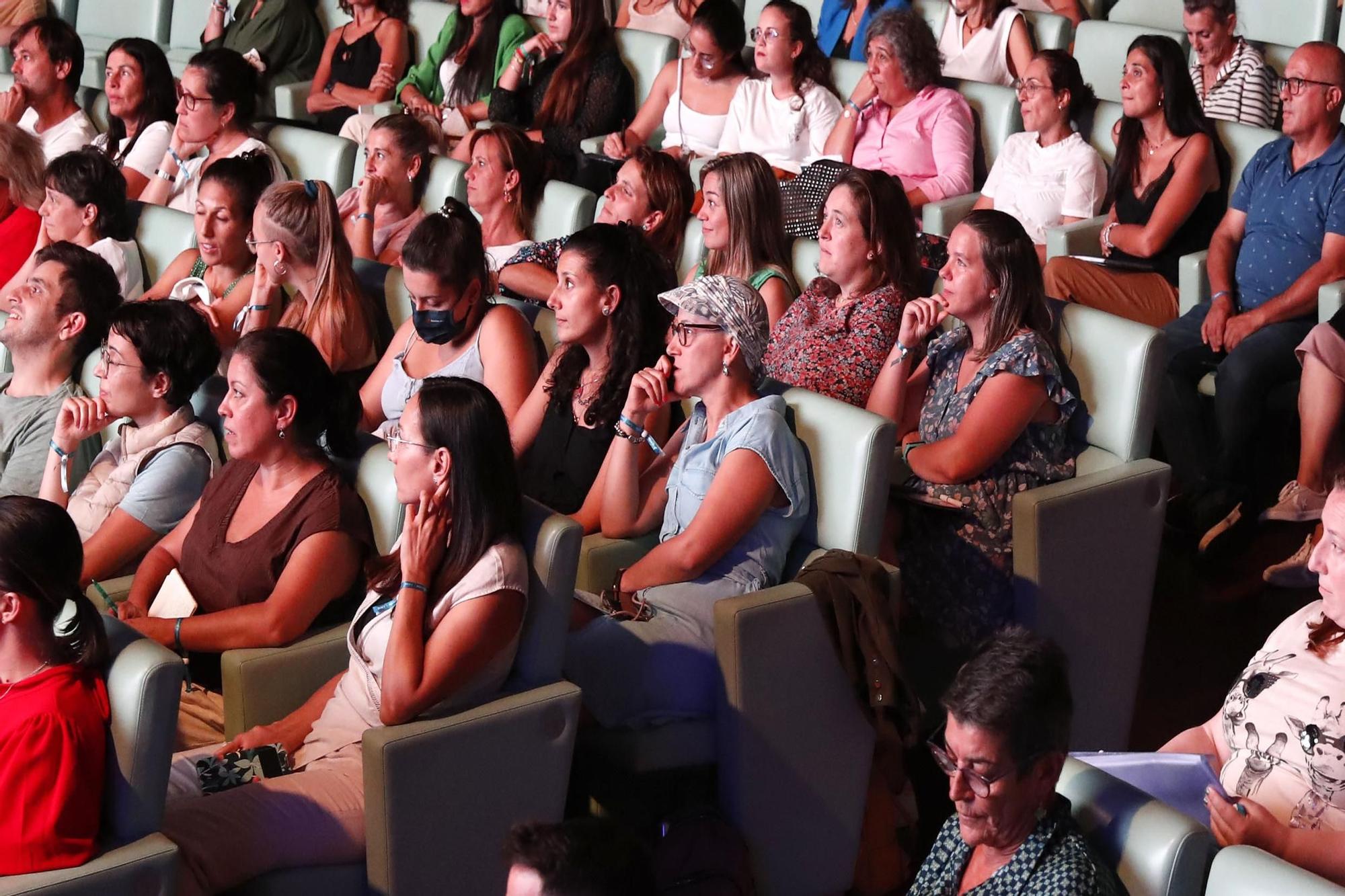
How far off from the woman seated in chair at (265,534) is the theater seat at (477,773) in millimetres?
394

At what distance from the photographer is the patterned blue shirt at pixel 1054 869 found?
1.87 metres

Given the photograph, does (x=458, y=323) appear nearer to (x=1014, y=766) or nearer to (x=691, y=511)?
(x=691, y=511)

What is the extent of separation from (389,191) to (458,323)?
1.26 m

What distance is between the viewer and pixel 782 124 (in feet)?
16.9

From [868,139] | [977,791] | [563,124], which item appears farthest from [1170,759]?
[563,124]

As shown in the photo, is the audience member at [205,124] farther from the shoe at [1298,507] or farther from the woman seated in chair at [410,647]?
the shoe at [1298,507]

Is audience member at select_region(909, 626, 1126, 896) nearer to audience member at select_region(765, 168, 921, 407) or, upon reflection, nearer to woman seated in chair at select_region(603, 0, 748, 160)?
audience member at select_region(765, 168, 921, 407)

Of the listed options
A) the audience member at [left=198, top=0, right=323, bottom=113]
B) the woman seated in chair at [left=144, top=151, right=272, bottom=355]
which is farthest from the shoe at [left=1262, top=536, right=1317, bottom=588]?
the audience member at [left=198, top=0, right=323, bottom=113]

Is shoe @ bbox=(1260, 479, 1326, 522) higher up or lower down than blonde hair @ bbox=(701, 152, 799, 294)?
lower down

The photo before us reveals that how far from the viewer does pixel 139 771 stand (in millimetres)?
2152

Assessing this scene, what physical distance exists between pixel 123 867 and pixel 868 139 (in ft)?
11.6

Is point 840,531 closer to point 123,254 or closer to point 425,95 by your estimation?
point 123,254

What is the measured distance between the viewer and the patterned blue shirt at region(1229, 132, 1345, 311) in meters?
4.01

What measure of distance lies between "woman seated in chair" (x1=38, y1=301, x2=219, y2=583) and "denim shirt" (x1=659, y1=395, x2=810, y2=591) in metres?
0.97
